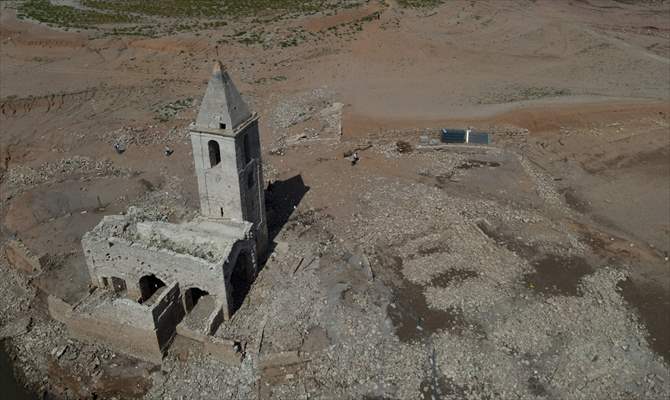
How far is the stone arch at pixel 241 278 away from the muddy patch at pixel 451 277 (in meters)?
7.56

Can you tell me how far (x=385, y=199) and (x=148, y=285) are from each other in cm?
1245

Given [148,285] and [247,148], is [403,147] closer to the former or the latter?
[247,148]

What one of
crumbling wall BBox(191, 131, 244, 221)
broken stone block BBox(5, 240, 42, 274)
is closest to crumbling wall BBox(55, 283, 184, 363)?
crumbling wall BBox(191, 131, 244, 221)

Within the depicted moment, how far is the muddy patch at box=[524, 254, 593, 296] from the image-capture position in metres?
22.3

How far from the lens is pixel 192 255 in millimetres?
18891

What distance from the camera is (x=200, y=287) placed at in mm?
19016

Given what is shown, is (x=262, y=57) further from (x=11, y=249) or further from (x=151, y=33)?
(x=11, y=249)

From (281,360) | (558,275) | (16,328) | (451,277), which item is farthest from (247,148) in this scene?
(558,275)

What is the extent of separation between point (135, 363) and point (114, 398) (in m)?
1.33

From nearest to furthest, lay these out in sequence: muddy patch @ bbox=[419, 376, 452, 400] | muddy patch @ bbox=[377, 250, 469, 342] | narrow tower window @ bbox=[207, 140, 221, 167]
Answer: muddy patch @ bbox=[419, 376, 452, 400], narrow tower window @ bbox=[207, 140, 221, 167], muddy patch @ bbox=[377, 250, 469, 342]

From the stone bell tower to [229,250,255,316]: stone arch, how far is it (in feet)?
4.20

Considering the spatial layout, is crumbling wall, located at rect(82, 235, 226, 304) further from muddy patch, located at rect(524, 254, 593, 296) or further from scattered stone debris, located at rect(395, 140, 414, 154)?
scattered stone debris, located at rect(395, 140, 414, 154)

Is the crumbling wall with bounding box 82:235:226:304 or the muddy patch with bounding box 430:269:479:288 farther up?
the crumbling wall with bounding box 82:235:226:304

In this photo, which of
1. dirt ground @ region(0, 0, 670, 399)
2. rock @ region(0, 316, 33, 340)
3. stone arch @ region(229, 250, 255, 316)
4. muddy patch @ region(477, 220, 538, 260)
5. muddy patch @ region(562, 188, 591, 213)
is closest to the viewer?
dirt ground @ region(0, 0, 670, 399)
